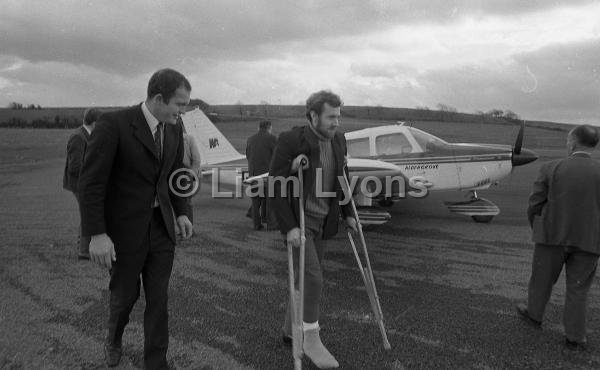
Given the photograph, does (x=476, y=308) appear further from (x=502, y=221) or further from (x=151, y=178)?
(x=502, y=221)

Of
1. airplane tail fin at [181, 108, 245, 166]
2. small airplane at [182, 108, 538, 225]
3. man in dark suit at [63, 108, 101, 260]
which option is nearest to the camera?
man in dark suit at [63, 108, 101, 260]

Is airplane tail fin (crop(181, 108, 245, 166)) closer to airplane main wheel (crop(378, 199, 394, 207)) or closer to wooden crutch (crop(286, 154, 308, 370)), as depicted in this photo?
airplane main wheel (crop(378, 199, 394, 207))

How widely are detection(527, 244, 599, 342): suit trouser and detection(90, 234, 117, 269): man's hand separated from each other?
3.34 meters

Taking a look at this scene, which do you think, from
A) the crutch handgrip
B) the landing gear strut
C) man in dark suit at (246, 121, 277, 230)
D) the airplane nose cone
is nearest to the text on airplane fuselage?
the landing gear strut

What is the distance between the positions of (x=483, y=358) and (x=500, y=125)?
43355mm

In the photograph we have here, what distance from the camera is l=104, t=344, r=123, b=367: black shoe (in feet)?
10.2

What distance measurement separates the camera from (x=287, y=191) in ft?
10.2

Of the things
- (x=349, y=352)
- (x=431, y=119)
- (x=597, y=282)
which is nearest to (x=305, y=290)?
(x=349, y=352)

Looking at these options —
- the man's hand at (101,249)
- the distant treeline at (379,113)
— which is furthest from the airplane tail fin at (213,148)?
the distant treeline at (379,113)

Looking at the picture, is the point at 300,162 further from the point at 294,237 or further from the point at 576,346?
the point at 576,346

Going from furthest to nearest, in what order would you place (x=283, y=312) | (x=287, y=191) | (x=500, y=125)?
1. (x=500, y=125)
2. (x=283, y=312)
3. (x=287, y=191)

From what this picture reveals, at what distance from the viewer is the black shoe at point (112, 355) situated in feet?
10.2

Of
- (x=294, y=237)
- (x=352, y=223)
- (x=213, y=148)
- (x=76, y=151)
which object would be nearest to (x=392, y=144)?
(x=213, y=148)

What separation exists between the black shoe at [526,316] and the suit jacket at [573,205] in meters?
0.73
